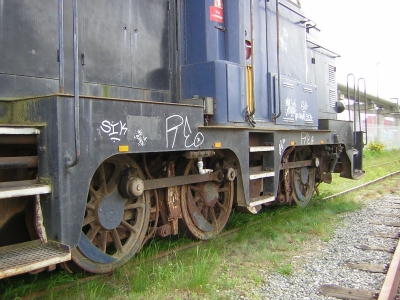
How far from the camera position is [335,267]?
4.26 meters

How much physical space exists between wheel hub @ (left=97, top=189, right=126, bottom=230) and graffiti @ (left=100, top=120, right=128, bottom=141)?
67 cm

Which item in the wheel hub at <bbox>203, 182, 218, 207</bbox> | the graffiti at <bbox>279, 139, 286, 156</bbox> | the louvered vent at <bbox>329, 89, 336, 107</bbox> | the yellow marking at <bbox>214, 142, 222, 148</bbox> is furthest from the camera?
the louvered vent at <bbox>329, 89, 336, 107</bbox>

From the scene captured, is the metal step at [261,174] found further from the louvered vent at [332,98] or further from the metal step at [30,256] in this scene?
the louvered vent at [332,98]

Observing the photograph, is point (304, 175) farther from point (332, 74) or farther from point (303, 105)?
point (332, 74)

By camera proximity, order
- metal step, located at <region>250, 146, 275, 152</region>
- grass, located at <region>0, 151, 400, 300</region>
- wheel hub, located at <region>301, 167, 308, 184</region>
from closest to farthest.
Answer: grass, located at <region>0, 151, 400, 300</region> < metal step, located at <region>250, 146, 275, 152</region> < wheel hub, located at <region>301, 167, 308, 184</region>

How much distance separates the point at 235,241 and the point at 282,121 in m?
1.99

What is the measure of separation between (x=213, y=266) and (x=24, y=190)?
2.07 m

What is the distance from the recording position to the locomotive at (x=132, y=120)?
295cm

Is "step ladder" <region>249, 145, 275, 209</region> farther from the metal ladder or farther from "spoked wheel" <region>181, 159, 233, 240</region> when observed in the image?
"spoked wheel" <region>181, 159, 233, 240</region>

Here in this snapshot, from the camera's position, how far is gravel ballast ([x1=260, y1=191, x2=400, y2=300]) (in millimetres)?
3635

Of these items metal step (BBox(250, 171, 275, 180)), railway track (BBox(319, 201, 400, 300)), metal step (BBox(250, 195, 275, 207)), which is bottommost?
railway track (BBox(319, 201, 400, 300))

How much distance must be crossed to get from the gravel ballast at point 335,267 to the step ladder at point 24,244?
174 cm

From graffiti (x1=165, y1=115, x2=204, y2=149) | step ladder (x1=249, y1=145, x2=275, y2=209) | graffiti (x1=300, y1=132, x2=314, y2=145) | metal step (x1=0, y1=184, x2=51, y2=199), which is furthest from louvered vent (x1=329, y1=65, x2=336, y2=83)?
metal step (x1=0, y1=184, x2=51, y2=199)

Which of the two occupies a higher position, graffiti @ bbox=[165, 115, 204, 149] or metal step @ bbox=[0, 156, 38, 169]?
graffiti @ bbox=[165, 115, 204, 149]
